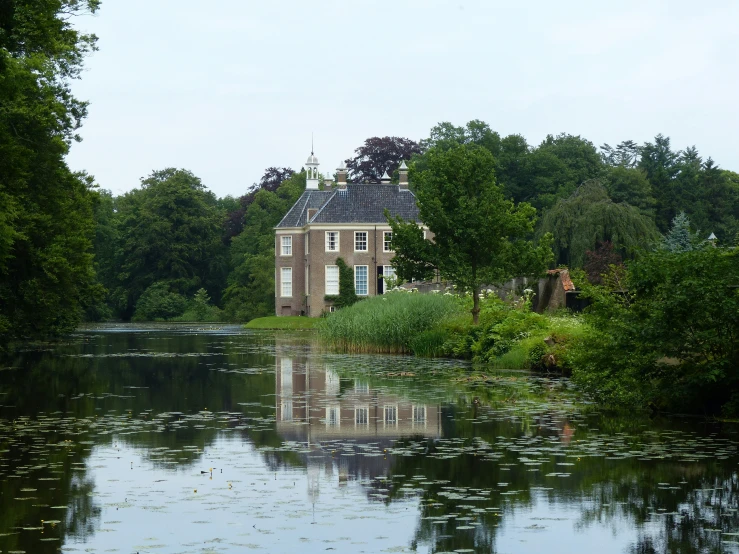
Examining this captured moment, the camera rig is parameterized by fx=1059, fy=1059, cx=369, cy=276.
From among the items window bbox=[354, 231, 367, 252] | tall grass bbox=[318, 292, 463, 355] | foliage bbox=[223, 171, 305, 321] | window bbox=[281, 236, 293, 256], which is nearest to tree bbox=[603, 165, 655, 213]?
window bbox=[354, 231, 367, 252]

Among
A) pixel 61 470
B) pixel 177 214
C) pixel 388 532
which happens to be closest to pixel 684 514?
pixel 388 532

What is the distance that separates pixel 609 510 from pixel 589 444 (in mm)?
3893

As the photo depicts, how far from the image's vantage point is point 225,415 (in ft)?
56.2

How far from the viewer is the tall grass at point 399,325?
3206 centimetres

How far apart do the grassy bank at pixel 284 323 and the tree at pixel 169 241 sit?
23331 millimetres

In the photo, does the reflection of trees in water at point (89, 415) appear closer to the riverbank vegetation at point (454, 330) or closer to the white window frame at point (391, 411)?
the white window frame at point (391, 411)

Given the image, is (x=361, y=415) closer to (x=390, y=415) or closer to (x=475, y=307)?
(x=390, y=415)

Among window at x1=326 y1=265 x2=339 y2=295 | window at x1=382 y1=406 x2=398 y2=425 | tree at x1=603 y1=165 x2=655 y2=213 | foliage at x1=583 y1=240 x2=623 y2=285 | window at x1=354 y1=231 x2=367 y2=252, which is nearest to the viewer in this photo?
window at x1=382 y1=406 x2=398 y2=425

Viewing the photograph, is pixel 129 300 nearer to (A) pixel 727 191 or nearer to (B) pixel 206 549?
(A) pixel 727 191

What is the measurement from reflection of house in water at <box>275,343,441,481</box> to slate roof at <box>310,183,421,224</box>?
44.2 metres

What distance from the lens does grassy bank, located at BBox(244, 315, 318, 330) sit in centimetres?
6454

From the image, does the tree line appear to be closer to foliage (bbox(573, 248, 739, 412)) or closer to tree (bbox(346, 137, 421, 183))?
tree (bbox(346, 137, 421, 183))

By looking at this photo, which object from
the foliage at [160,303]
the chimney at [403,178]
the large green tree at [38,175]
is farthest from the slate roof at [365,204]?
the large green tree at [38,175]

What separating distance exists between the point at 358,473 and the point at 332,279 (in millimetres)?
56477
